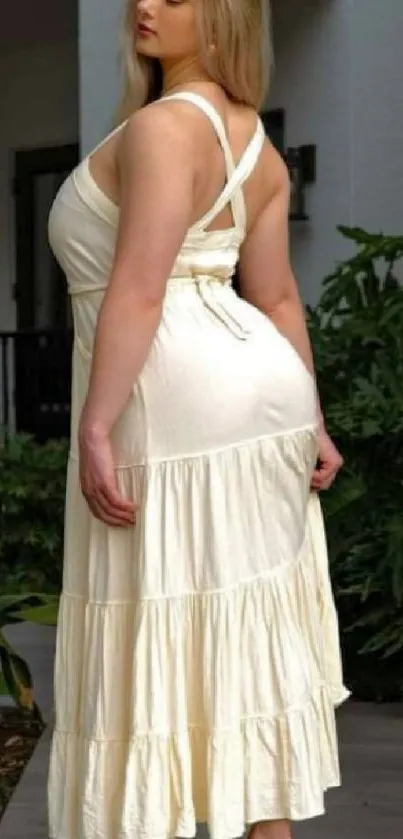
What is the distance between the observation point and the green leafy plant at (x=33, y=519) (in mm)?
6836

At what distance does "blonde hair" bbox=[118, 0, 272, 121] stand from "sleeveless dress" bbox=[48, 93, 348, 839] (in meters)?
0.11

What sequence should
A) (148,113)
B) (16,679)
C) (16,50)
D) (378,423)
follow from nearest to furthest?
1. (148,113)
2. (16,679)
3. (378,423)
4. (16,50)

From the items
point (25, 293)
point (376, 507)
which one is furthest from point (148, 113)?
point (25, 293)

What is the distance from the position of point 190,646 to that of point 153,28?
3.78ft

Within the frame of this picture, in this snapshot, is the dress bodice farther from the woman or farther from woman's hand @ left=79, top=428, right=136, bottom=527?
woman's hand @ left=79, top=428, right=136, bottom=527

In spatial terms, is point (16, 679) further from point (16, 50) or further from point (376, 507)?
point (16, 50)

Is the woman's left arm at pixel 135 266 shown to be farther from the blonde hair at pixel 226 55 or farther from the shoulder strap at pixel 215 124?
the blonde hair at pixel 226 55

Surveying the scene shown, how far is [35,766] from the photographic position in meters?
4.23

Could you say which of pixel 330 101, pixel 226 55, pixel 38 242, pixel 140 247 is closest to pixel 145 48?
pixel 226 55

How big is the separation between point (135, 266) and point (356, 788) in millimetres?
2121

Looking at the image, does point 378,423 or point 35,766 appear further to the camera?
point 378,423

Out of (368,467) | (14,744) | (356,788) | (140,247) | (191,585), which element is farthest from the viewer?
(368,467)

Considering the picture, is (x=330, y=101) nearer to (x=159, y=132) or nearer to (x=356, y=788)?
(x=356, y=788)

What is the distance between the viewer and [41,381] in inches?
346
